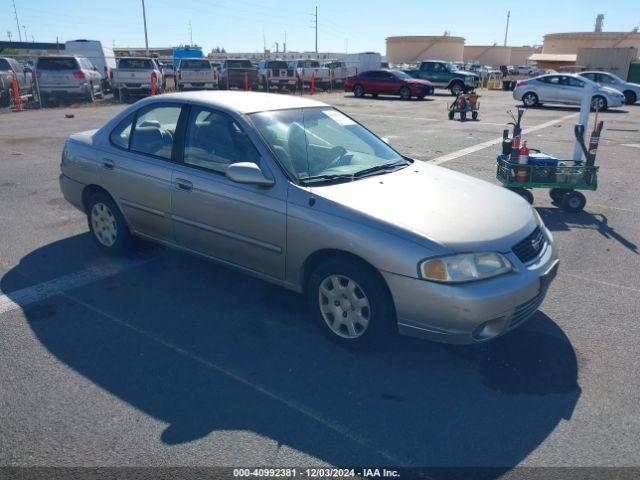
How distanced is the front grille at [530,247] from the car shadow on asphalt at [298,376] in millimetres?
685

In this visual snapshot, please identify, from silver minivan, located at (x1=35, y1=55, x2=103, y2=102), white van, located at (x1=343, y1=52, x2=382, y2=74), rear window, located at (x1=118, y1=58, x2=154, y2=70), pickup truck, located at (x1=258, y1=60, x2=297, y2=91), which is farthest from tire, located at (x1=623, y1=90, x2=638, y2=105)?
silver minivan, located at (x1=35, y1=55, x2=103, y2=102)

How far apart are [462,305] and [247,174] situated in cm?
176

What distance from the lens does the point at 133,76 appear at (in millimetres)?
22344

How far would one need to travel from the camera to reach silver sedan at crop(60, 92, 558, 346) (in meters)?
3.48

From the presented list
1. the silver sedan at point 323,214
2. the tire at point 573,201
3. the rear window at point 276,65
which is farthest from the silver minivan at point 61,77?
the tire at point 573,201

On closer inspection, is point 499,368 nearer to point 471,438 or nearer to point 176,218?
point 471,438

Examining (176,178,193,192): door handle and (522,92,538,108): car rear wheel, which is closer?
(176,178,193,192): door handle

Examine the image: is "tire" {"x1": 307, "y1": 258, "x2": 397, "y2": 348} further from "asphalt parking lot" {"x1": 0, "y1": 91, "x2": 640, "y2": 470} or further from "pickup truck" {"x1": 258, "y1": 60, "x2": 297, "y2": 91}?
"pickup truck" {"x1": 258, "y1": 60, "x2": 297, "y2": 91}

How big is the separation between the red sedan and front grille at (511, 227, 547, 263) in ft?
81.6

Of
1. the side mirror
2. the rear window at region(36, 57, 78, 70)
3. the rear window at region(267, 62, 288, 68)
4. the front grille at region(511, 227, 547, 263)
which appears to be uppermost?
the rear window at region(36, 57, 78, 70)

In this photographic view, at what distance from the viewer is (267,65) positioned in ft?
95.3

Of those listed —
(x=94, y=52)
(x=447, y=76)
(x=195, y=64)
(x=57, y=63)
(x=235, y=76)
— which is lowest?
(x=447, y=76)

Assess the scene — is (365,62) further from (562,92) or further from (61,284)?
(61,284)

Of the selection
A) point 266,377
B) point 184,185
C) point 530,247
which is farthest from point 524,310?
point 184,185
